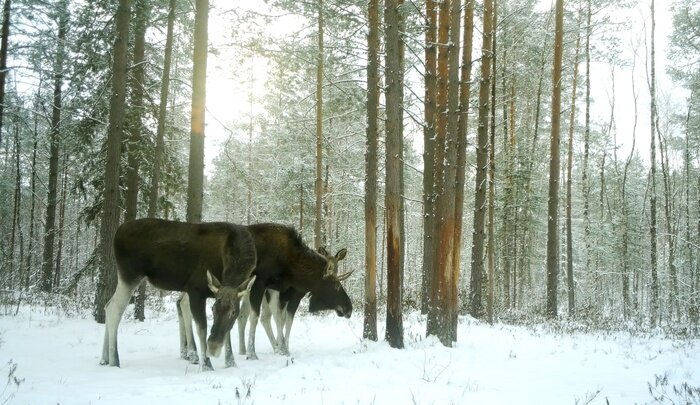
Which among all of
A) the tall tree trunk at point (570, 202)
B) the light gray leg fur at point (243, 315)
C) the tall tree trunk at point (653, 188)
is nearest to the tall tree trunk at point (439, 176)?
the light gray leg fur at point (243, 315)

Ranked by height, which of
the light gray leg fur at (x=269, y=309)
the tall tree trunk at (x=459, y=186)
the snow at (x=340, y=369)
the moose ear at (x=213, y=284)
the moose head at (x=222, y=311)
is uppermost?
the tall tree trunk at (x=459, y=186)

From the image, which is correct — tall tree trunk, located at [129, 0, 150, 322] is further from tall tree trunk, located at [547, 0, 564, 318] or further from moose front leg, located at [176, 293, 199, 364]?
tall tree trunk, located at [547, 0, 564, 318]

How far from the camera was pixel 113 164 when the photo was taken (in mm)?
11617

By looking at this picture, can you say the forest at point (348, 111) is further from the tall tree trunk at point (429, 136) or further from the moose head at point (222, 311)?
the moose head at point (222, 311)

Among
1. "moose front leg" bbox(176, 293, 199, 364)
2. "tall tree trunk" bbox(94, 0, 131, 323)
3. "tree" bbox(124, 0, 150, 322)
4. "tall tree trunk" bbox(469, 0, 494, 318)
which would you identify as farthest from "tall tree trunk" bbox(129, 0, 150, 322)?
"tall tree trunk" bbox(469, 0, 494, 318)

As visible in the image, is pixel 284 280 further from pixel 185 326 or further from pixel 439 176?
pixel 439 176

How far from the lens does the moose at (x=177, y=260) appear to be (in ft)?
25.3

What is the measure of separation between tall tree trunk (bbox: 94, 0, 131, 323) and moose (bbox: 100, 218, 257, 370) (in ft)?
12.5

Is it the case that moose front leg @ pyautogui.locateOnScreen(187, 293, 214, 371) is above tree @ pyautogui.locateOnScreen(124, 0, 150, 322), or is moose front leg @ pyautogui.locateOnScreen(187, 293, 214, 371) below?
below

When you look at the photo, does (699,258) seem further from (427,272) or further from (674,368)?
(674,368)

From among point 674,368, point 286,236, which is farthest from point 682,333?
point 286,236

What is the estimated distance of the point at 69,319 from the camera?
39.4 feet

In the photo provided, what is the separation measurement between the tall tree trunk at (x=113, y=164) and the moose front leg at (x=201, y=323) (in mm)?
4764

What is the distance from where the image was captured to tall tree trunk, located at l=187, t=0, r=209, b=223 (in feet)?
34.5
